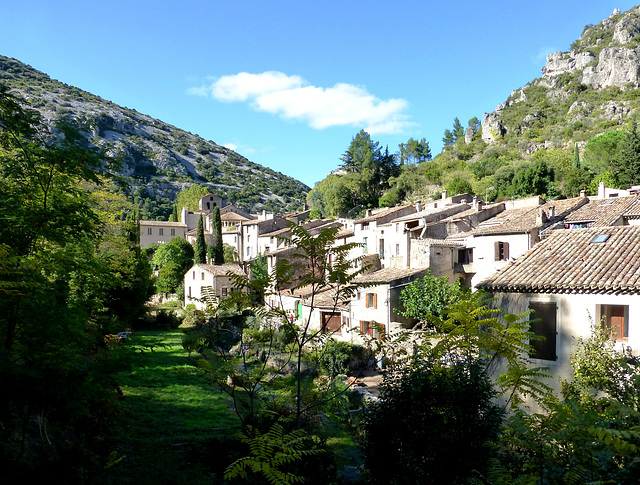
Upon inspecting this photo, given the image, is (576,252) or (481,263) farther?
(481,263)

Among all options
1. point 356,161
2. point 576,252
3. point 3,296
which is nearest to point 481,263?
point 576,252

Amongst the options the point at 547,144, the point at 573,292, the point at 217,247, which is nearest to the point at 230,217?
the point at 217,247

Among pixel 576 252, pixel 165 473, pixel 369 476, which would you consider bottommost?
pixel 165 473

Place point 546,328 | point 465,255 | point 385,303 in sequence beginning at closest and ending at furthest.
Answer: point 546,328 → point 385,303 → point 465,255

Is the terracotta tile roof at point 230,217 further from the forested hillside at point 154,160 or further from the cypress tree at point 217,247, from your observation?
the forested hillside at point 154,160

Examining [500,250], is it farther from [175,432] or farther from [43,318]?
[43,318]

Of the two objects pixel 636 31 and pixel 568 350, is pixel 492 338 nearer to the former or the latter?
pixel 568 350

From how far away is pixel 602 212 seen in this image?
25828 mm

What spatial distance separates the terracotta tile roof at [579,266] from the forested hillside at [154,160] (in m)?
113

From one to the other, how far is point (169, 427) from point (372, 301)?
1518 cm

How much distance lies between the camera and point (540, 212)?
84.2 feet

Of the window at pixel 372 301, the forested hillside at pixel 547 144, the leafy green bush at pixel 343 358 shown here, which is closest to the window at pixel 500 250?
the window at pixel 372 301

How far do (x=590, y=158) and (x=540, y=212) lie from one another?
109 feet

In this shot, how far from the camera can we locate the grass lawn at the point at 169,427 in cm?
→ 1033
